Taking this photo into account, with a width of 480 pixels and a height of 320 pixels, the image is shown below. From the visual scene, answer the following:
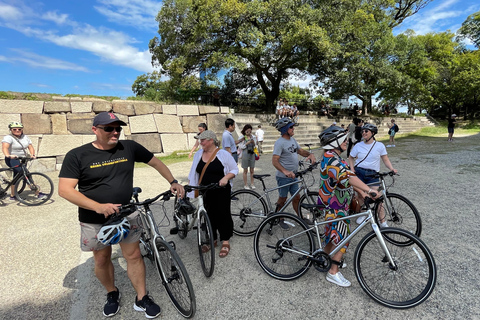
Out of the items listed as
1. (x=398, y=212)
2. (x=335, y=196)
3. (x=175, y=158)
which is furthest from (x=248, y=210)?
(x=175, y=158)

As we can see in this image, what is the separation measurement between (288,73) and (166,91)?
976 cm

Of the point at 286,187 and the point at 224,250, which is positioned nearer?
the point at 224,250

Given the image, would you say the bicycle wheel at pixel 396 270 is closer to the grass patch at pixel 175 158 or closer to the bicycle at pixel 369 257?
the bicycle at pixel 369 257

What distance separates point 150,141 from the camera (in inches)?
460

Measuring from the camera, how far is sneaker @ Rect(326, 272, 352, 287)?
2.56m

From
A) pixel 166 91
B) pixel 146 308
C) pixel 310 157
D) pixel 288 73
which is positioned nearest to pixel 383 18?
pixel 288 73

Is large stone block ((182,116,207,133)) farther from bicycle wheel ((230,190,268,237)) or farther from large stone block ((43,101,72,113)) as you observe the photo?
bicycle wheel ((230,190,268,237))

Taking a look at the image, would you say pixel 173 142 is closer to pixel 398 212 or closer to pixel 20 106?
pixel 20 106

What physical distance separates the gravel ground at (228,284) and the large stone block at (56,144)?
6123mm

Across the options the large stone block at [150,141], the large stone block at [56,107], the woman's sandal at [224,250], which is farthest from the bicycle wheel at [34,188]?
the large stone block at [150,141]

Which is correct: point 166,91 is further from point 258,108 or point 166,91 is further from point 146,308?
point 146,308

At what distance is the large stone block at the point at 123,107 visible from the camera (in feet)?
36.5

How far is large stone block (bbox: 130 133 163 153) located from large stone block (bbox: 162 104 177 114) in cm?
136

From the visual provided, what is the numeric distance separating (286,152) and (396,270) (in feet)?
6.70
